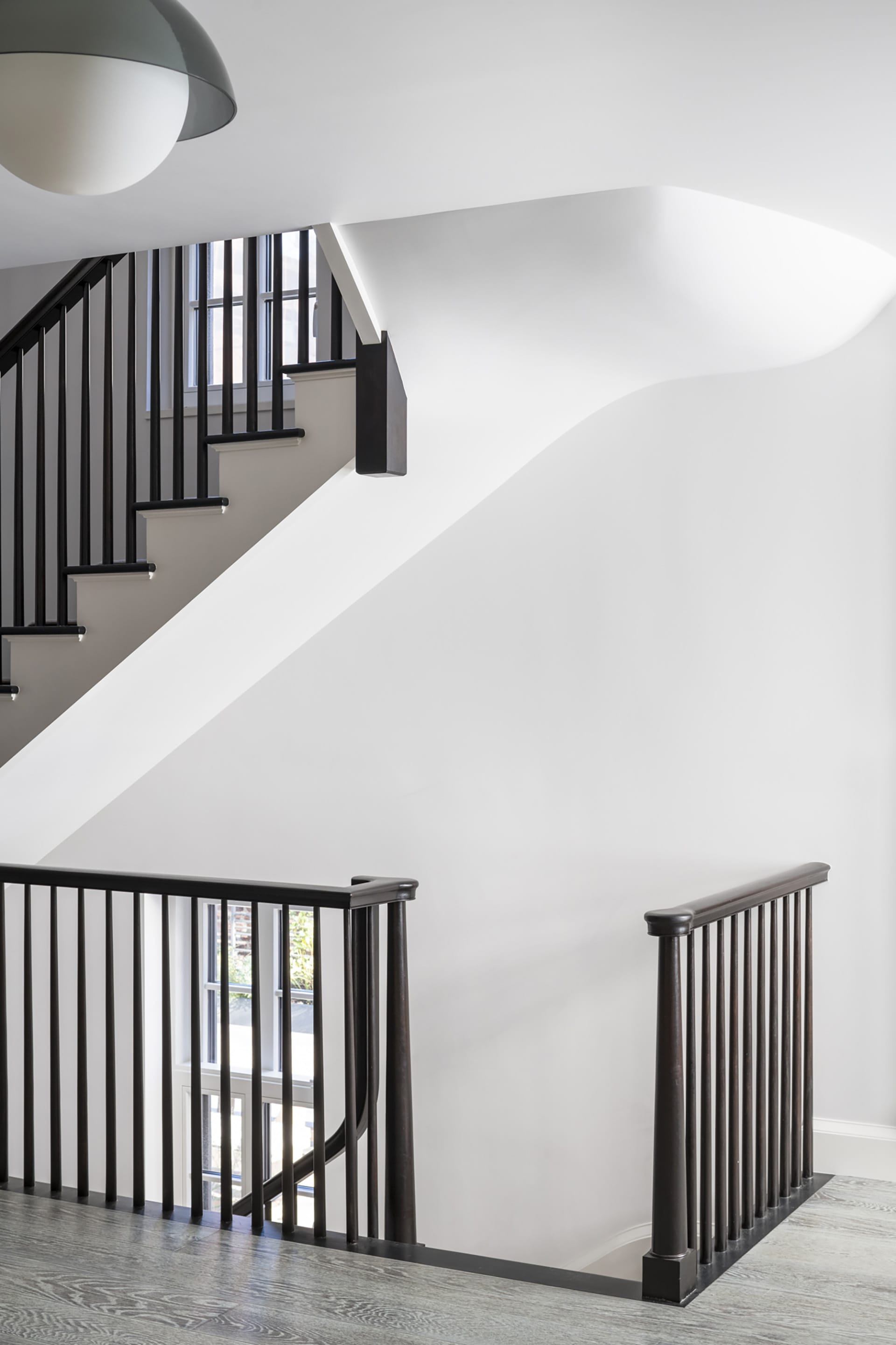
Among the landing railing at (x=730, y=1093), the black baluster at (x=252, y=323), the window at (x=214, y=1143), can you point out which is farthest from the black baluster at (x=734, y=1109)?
the window at (x=214, y=1143)

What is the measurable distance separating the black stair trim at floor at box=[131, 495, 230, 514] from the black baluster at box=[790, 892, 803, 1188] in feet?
7.49

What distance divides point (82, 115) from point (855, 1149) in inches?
161

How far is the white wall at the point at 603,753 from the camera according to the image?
13.9 feet

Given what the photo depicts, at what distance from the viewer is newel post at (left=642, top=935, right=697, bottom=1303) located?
8.98ft

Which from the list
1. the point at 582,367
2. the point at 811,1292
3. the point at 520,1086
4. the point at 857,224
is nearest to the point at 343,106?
the point at 857,224

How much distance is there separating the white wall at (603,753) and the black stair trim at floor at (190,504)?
1.28 meters

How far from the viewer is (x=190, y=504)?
3.85 meters

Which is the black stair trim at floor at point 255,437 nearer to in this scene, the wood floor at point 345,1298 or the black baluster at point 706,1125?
the black baluster at point 706,1125

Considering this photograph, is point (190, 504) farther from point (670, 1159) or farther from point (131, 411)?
point (670, 1159)

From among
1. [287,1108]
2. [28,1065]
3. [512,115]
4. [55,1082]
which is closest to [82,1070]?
[55,1082]

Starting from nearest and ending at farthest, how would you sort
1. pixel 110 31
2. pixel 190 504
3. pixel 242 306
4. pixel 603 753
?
pixel 110 31 → pixel 190 504 → pixel 603 753 → pixel 242 306

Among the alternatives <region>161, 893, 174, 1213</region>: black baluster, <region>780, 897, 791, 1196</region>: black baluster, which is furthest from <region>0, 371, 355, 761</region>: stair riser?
<region>780, 897, 791, 1196</region>: black baluster

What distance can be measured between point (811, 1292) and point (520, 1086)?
6.47 ft

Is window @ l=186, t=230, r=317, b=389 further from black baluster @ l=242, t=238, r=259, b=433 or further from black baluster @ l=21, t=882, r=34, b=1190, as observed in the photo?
black baluster @ l=21, t=882, r=34, b=1190
